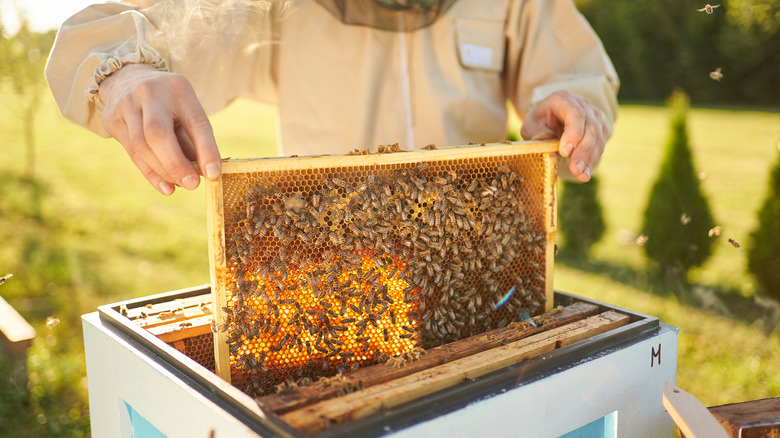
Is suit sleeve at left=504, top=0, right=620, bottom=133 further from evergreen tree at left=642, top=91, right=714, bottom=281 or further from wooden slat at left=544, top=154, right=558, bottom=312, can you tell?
evergreen tree at left=642, top=91, right=714, bottom=281

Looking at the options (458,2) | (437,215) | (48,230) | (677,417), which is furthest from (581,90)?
(48,230)

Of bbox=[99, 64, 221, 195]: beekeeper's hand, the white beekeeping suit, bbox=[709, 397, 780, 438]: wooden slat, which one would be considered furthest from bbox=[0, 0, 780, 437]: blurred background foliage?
bbox=[709, 397, 780, 438]: wooden slat

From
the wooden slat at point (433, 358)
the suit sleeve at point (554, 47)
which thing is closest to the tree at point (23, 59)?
the suit sleeve at point (554, 47)

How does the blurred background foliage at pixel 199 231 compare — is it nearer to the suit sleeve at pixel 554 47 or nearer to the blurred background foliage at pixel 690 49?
the blurred background foliage at pixel 690 49

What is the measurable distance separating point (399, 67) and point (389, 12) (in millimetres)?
364

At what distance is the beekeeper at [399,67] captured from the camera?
254 centimetres

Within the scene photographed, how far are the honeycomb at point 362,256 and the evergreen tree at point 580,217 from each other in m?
7.23

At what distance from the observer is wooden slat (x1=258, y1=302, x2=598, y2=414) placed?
1555 millimetres

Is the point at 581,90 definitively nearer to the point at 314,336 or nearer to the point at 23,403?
the point at 314,336

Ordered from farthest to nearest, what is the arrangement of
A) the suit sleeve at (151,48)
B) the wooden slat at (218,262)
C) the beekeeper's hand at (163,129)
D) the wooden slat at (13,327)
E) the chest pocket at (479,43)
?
the wooden slat at (13,327)
the chest pocket at (479,43)
the suit sleeve at (151,48)
the wooden slat at (218,262)
the beekeeper's hand at (163,129)

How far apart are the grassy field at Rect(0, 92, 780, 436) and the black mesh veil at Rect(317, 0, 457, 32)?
2.24 metres

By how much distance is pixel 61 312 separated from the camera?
702 cm

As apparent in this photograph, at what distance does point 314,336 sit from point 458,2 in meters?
1.89

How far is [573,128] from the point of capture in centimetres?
231
